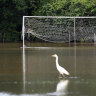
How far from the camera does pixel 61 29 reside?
3050 cm

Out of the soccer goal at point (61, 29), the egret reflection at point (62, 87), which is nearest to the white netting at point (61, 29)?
the soccer goal at point (61, 29)

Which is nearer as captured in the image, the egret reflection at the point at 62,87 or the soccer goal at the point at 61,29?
the egret reflection at the point at 62,87

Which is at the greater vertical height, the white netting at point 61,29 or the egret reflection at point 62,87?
the white netting at point 61,29

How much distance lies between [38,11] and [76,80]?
2663 centimetres

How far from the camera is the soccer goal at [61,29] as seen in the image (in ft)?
97.3

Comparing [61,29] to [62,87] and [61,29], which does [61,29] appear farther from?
[62,87]

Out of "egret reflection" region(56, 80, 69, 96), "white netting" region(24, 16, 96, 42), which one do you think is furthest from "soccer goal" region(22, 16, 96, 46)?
"egret reflection" region(56, 80, 69, 96)

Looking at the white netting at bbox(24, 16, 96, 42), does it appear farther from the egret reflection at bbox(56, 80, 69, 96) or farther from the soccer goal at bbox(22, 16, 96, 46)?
the egret reflection at bbox(56, 80, 69, 96)

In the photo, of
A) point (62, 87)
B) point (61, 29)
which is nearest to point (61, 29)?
point (61, 29)

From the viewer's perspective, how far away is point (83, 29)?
30.4 meters

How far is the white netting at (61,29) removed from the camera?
29.6 metres

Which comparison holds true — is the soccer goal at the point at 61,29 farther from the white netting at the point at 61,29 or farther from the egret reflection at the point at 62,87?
the egret reflection at the point at 62,87

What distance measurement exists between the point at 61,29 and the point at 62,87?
2191 centimetres

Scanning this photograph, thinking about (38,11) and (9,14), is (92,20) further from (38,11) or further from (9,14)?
(9,14)
